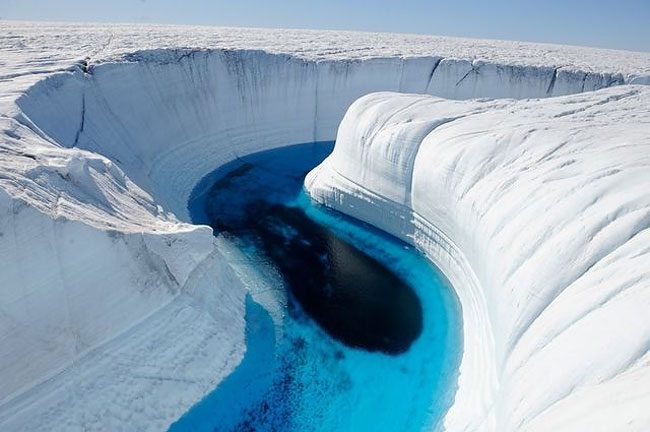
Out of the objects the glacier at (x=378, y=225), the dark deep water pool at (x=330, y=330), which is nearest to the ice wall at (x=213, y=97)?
the glacier at (x=378, y=225)

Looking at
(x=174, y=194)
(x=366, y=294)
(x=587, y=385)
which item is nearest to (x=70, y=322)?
(x=366, y=294)

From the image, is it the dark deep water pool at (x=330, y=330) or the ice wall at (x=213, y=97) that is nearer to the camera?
the dark deep water pool at (x=330, y=330)

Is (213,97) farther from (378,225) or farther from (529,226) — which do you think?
(529,226)

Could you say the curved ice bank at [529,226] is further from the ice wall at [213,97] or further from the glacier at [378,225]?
the ice wall at [213,97]

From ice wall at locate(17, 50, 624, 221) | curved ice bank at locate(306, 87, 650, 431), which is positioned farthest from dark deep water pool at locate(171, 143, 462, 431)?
ice wall at locate(17, 50, 624, 221)

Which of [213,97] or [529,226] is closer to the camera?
[529,226]

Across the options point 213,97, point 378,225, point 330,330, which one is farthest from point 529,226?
point 213,97

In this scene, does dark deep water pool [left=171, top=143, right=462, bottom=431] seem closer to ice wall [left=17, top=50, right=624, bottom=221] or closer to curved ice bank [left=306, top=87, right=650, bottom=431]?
curved ice bank [left=306, top=87, right=650, bottom=431]
